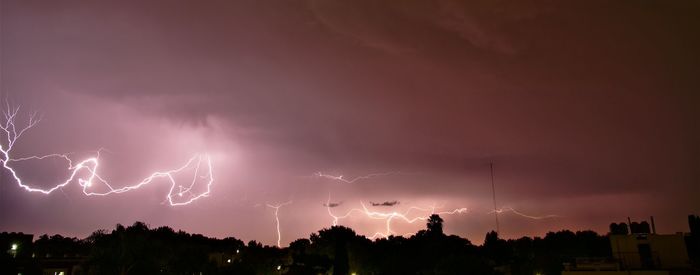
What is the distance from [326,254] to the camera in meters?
56.1

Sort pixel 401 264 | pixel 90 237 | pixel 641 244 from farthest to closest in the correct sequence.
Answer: pixel 401 264, pixel 90 237, pixel 641 244

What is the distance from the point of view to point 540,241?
9038cm

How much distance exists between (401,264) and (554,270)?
19184mm

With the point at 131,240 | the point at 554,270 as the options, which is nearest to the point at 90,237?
the point at 131,240

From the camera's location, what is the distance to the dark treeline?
33.1m

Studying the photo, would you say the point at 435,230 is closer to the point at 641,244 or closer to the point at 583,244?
the point at 583,244

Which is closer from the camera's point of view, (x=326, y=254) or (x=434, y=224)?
(x=326, y=254)

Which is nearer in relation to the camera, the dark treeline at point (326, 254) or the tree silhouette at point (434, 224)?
the dark treeline at point (326, 254)

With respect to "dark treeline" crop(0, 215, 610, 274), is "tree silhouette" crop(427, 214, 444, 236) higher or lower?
higher

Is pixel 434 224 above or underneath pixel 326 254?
above

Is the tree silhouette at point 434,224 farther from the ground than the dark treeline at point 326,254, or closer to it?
farther from the ground

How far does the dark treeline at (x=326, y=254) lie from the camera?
33.1 m

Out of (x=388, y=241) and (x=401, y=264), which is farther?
(x=388, y=241)

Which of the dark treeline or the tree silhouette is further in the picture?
the tree silhouette
